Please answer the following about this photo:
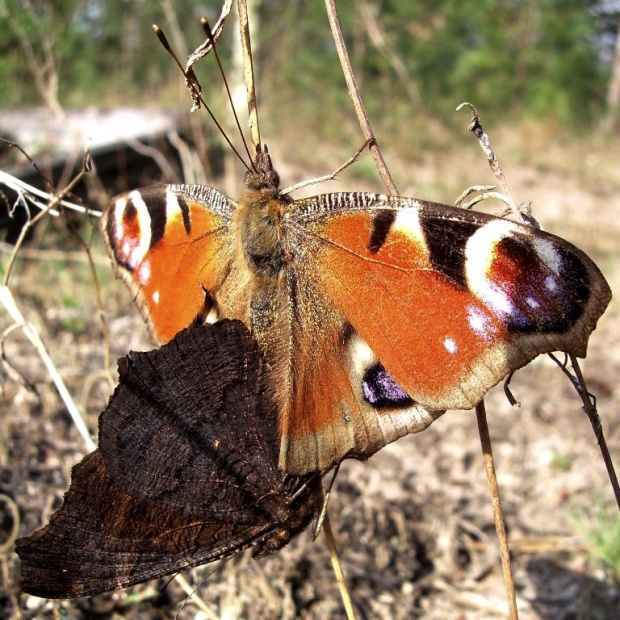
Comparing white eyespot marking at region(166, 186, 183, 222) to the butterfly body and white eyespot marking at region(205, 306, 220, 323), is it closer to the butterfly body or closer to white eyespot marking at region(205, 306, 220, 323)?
the butterfly body

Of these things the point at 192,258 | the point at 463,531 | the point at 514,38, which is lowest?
the point at 463,531

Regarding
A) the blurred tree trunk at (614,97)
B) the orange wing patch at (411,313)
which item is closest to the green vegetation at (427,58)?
the blurred tree trunk at (614,97)

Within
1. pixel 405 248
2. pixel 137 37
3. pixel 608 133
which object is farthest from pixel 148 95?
pixel 405 248

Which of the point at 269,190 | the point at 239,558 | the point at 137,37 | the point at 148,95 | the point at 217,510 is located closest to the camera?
the point at 217,510

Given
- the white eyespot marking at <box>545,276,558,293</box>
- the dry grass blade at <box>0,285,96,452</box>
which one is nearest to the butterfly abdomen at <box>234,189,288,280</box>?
the dry grass blade at <box>0,285,96,452</box>

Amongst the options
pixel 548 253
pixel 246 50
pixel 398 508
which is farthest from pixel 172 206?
pixel 398 508

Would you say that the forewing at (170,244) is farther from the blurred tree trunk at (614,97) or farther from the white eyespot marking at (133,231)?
the blurred tree trunk at (614,97)

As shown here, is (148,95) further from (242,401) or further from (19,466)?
(242,401)

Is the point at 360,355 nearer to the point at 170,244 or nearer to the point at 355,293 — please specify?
the point at 355,293
